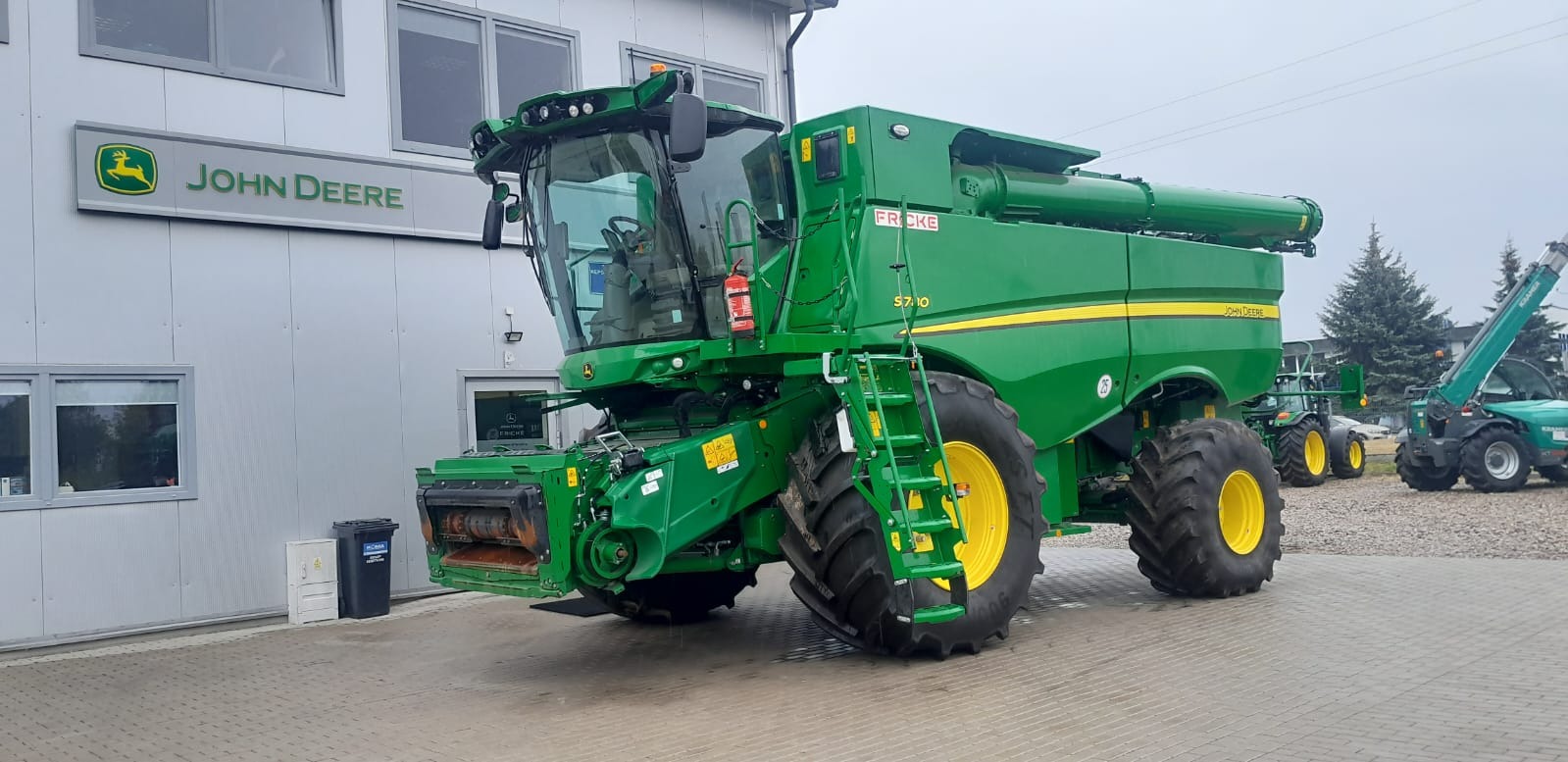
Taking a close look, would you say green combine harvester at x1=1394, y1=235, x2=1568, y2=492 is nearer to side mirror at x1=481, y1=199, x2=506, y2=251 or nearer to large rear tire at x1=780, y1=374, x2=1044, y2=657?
large rear tire at x1=780, y1=374, x2=1044, y2=657

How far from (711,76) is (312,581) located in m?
6.93

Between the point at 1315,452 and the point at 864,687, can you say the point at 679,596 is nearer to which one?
the point at 864,687


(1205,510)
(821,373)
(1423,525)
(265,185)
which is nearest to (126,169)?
(265,185)

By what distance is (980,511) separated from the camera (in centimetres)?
735

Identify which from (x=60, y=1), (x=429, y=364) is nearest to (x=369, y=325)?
(x=429, y=364)

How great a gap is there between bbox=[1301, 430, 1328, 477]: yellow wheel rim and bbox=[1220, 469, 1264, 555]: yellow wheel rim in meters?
11.4

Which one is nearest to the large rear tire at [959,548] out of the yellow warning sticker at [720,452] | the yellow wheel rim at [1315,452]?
the yellow warning sticker at [720,452]

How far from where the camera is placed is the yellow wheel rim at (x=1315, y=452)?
1962cm

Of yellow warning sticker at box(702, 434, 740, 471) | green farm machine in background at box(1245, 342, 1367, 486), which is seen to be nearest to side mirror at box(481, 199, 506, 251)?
yellow warning sticker at box(702, 434, 740, 471)

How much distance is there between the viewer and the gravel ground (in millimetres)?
11023

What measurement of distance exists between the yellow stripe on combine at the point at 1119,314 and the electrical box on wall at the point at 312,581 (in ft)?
18.1

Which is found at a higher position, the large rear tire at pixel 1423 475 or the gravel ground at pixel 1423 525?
the large rear tire at pixel 1423 475

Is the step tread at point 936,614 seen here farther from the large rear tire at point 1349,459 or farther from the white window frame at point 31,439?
the large rear tire at point 1349,459

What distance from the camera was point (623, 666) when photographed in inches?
289
